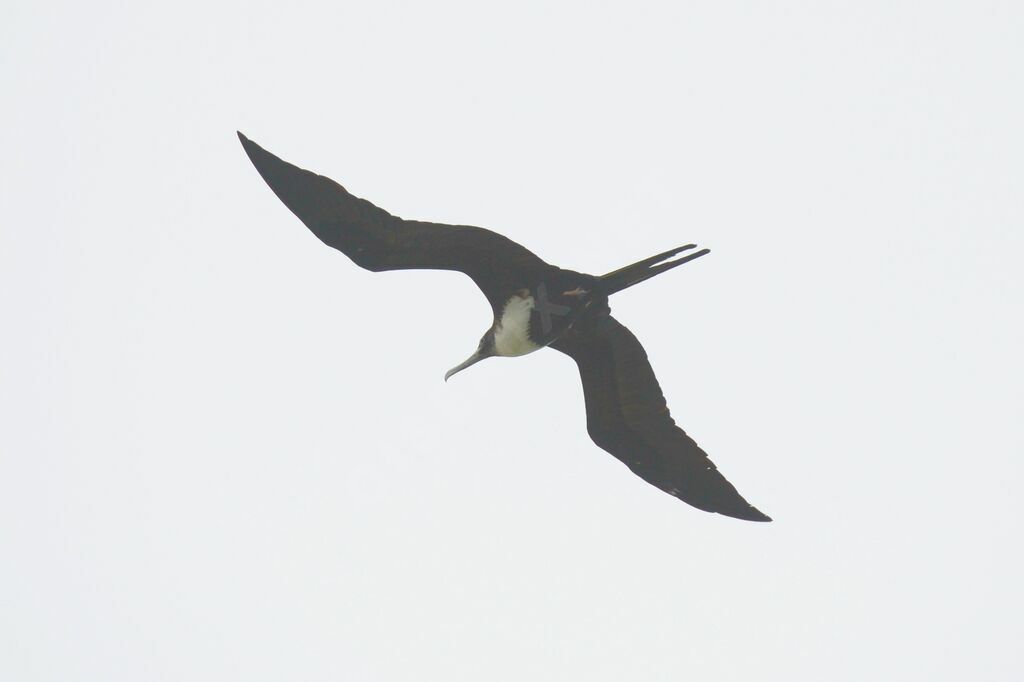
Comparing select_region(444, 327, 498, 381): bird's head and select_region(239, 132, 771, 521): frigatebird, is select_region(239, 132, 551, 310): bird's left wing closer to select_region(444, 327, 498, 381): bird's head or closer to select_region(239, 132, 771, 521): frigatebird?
select_region(239, 132, 771, 521): frigatebird

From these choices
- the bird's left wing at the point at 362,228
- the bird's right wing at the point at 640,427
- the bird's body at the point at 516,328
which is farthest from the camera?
the bird's right wing at the point at 640,427

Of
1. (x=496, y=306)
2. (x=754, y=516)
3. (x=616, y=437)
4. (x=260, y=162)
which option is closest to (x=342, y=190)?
(x=260, y=162)

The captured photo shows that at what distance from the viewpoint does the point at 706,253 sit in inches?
356

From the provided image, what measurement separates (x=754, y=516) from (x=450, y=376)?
254 cm

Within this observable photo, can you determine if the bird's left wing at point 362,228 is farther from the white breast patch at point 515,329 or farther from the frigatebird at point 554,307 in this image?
the white breast patch at point 515,329

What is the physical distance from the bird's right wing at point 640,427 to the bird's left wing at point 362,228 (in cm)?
155

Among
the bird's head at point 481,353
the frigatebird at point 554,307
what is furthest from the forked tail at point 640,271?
the bird's head at point 481,353

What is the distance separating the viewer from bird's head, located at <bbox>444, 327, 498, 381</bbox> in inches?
409

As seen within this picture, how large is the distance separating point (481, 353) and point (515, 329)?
0.51m

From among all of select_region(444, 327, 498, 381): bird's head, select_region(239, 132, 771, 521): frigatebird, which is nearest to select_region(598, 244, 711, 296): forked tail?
select_region(239, 132, 771, 521): frigatebird

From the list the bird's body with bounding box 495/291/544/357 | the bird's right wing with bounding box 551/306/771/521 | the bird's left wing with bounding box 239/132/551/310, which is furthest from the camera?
the bird's right wing with bounding box 551/306/771/521

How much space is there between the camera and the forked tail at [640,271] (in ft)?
29.8

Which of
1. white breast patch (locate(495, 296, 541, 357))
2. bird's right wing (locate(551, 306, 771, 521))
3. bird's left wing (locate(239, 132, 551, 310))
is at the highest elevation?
bird's left wing (locate(239, 132, 551, 310))

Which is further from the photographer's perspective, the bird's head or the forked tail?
the bird's head
